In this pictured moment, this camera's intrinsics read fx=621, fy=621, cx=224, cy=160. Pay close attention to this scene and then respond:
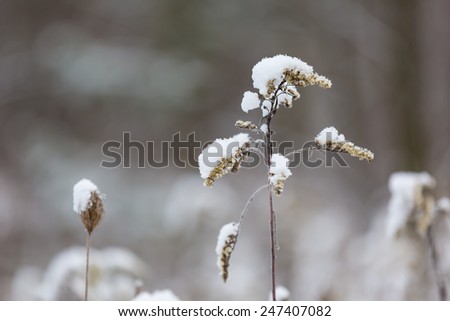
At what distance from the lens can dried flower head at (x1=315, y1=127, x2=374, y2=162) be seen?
4.81 ft

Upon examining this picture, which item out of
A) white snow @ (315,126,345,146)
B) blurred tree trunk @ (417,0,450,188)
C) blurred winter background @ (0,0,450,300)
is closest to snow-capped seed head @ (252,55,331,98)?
white snow @ (315,126,345,146)

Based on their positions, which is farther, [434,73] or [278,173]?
[434,73]

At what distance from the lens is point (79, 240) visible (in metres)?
6.95

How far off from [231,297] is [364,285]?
0.86 metres

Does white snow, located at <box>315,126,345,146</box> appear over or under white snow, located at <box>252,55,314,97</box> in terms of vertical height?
under

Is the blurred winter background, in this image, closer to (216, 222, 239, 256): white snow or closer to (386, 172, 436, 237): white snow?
(386, 172, 436, 237): white snow

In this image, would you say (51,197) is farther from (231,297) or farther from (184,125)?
(231,297)

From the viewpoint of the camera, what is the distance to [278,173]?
145 centimetres

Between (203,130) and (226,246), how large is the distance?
10368 mm

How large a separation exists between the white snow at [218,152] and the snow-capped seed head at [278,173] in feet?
0.32

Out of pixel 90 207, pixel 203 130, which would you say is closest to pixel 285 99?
pixel 90 207

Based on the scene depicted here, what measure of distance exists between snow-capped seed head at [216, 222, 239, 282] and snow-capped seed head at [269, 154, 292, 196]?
0.16 m

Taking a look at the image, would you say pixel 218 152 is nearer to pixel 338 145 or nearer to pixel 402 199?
pixel 338 145
